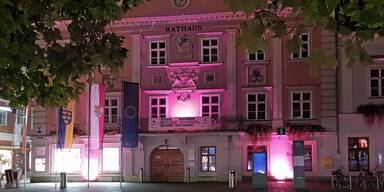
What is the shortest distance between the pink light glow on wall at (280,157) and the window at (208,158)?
3.58m

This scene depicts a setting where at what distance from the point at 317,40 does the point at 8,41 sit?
1267 inches

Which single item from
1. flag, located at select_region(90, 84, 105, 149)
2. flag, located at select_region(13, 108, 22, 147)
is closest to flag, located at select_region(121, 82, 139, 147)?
flag, located at select_region(90, 84, 105, 149)

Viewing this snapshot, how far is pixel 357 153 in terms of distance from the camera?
3888 centimetres

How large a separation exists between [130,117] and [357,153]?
45.5ft

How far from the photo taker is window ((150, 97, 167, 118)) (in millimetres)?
41812

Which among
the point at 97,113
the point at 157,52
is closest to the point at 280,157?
the point at 157,52

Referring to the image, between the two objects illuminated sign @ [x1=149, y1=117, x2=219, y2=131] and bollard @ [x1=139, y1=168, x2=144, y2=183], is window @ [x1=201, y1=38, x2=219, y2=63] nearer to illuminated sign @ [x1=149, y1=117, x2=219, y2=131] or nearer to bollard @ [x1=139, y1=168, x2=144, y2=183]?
illuminated sign @ [x1=149, y1=117, x2=219, y2=131]

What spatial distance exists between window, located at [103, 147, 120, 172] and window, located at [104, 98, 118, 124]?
1.87 metres

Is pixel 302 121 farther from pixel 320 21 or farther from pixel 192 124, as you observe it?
pixel 320 21

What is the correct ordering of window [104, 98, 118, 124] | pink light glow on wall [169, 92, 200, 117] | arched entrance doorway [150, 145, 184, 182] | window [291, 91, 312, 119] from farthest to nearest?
window [104, 98, 118, 124] → arched entrance doorway [150, 145, 184, 182] → pink light glow on wall [169, 92, 200, 117] → window [291, 91, 312, 119]

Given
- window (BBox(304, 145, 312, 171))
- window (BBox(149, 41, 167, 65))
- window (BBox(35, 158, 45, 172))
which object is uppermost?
window (BBox(149, 41, 167, 65))

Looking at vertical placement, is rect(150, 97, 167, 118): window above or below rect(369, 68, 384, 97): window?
below

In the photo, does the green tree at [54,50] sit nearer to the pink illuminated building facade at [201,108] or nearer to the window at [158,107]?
the pink illuminated building facade at [201,108]

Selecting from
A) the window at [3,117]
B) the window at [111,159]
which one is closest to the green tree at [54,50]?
the window at [111,159]
